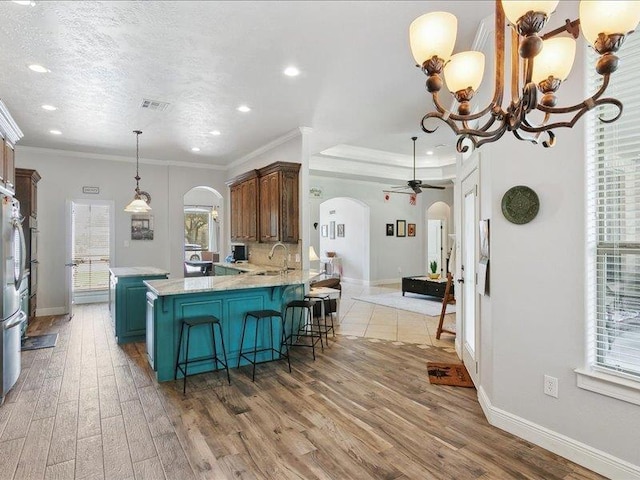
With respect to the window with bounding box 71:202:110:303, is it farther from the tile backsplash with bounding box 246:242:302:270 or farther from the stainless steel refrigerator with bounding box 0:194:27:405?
the stainless steel refrigerator with bounding box 0:194:27:405

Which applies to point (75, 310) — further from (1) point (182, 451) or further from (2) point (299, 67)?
(2) point (299, 67)

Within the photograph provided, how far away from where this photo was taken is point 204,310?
3.79m

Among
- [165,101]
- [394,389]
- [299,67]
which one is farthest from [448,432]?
[165,101]

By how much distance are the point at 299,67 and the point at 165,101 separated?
184cm

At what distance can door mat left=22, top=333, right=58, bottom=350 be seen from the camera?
15.4 ft

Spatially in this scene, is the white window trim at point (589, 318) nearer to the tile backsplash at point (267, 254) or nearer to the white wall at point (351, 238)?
the tile backsplash at point (267, 254)

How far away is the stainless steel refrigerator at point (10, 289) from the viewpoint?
3.20m

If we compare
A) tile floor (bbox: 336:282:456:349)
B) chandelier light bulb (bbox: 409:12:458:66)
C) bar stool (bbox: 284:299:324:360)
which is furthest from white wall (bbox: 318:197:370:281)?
chandelier light bulb (bbox: 409:12:458:66)

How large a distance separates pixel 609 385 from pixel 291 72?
140 inches

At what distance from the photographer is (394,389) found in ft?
11.2

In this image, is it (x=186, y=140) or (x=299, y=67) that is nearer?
(x=299, y=67)

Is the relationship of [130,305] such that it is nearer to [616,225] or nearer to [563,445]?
[563,445]

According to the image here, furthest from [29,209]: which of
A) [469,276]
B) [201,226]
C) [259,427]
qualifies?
[201,226]

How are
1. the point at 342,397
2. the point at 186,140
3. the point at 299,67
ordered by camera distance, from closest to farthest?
the point at 342,397
the point at 299,67
the point at 186,140
